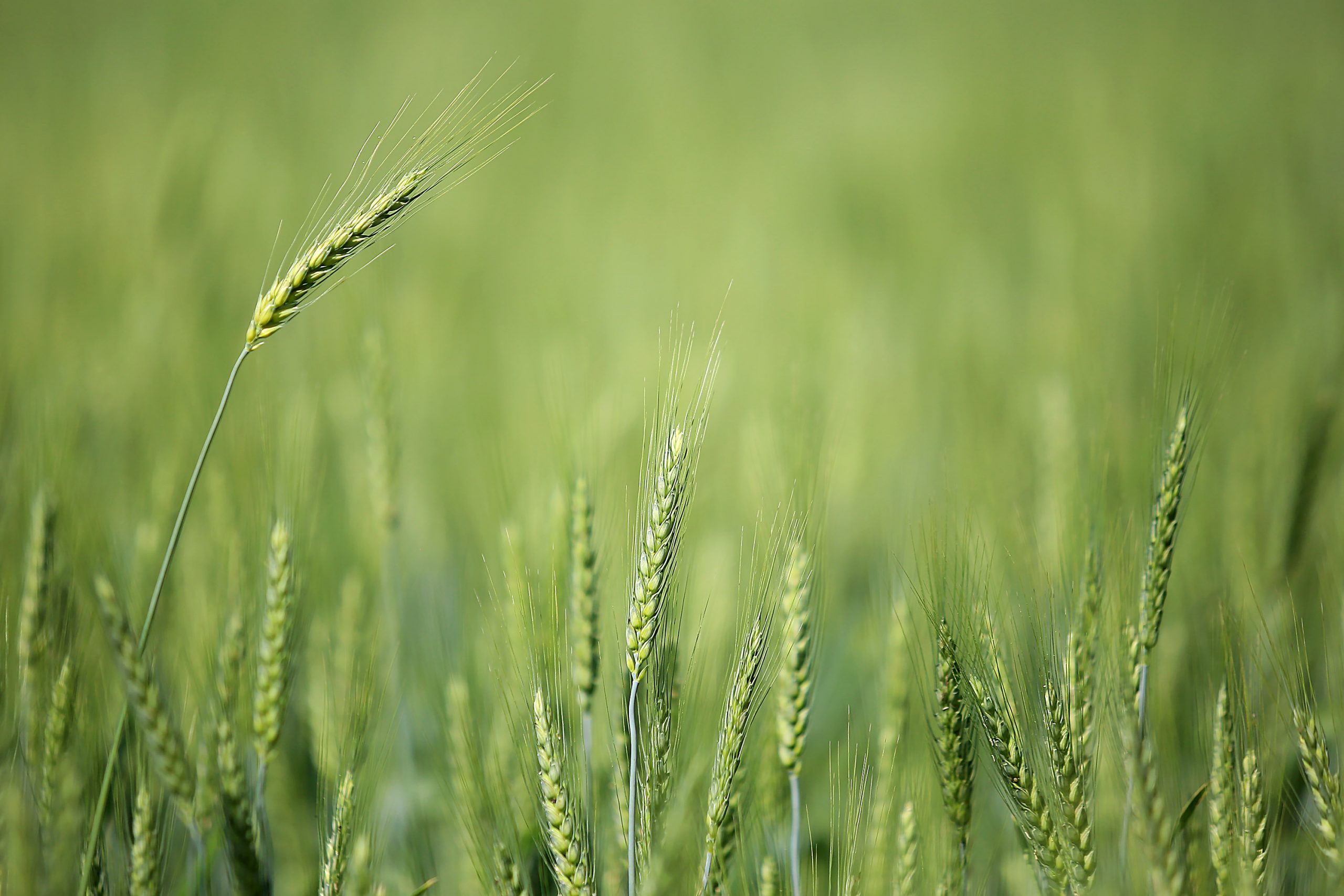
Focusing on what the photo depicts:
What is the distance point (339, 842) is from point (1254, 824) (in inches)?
41.6

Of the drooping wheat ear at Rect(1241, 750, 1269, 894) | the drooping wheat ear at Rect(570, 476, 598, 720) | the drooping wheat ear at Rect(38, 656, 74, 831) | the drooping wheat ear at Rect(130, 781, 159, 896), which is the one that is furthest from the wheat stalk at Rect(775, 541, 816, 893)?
the drooping wheat ear at Rect(38, 656, 74, 831)

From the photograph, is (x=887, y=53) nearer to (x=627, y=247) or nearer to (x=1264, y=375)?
(x=627, y=247)

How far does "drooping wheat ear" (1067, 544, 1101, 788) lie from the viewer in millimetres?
766

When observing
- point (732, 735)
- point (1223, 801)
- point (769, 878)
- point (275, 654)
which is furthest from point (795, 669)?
point (275, 654)

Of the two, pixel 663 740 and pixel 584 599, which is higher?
pixel 584 599

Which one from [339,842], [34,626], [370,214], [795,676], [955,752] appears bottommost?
[955,752]

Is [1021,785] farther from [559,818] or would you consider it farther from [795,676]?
[559,818]

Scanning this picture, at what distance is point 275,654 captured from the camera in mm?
843

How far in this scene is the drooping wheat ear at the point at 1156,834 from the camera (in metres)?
0.61

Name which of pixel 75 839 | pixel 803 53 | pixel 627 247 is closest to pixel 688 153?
pixel 627 247

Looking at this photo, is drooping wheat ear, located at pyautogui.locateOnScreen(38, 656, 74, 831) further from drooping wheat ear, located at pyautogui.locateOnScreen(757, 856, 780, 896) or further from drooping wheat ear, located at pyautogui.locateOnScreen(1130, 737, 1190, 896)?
drooping wheat ear, located at pyautogui.locateOnScreen(1130, 737, 1190, 896)

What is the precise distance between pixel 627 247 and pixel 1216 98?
3142mm

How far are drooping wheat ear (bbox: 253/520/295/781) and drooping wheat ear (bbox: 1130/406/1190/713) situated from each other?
1034 mm

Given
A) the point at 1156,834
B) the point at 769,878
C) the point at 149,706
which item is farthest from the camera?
the point at 769,878
